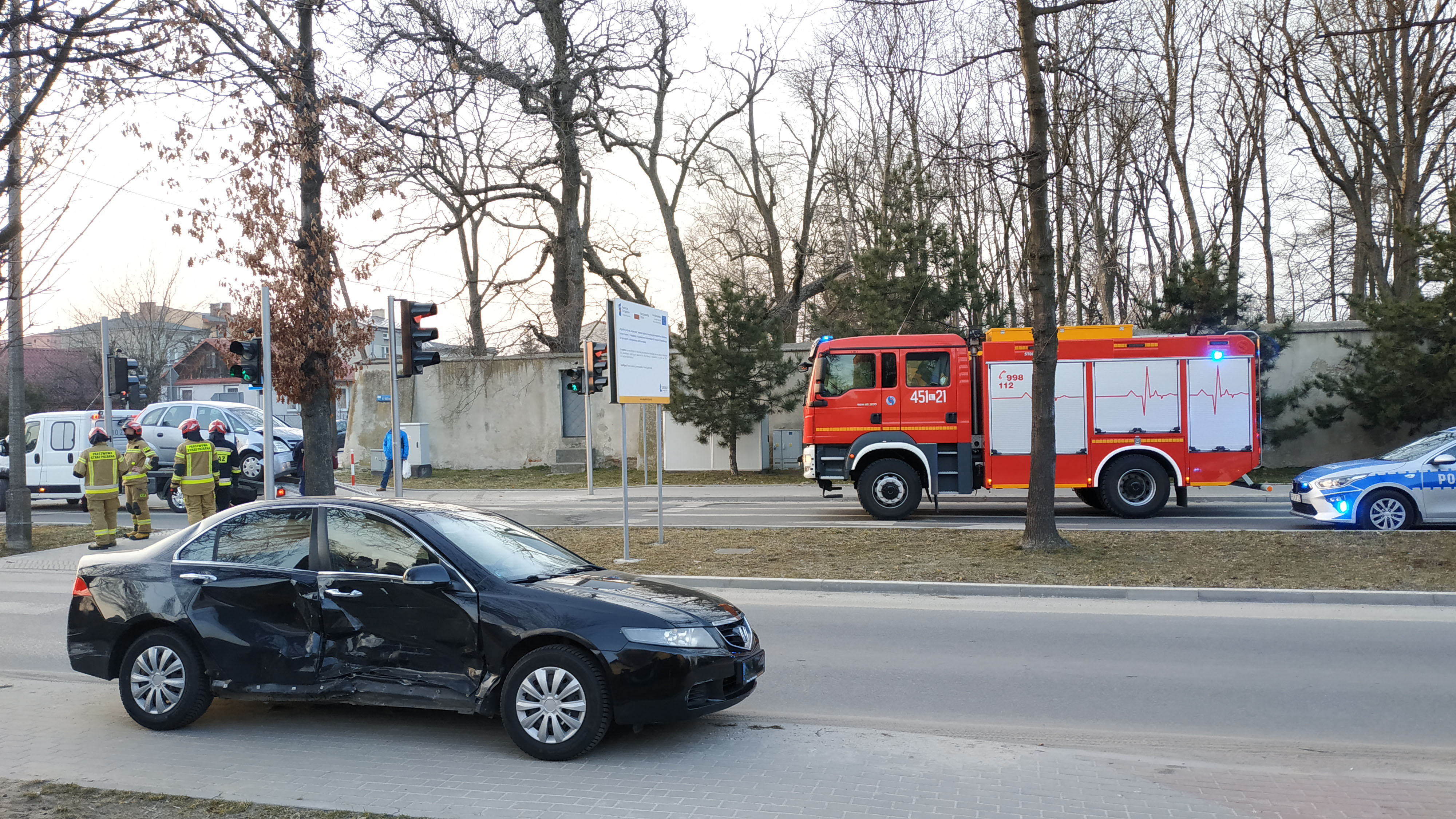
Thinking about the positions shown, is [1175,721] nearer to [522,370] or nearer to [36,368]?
[522,370]

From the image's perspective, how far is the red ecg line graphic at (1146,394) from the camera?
16.7 meters

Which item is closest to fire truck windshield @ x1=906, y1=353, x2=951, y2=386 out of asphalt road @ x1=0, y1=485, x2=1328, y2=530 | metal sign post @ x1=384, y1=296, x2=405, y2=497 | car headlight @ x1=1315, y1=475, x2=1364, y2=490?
asphalt road @ x1=0, y1=485, x2=1328, y2=530

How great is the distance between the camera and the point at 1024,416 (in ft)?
55.9

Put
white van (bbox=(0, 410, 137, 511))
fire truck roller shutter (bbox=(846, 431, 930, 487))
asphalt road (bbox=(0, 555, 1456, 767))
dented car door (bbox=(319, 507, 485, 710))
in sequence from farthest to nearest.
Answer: white van (bbox=(0, 410, 137, 511)) < fire truck roller shutter (bbox=(846, 431, 930, 487)) < asphalt road (bbox=(0, 555, 1456, 767)) < dented car door (bbox=(319, 507, 485, 710))

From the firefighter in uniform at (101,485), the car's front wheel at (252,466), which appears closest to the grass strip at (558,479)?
the car's front wheel at (252,466)

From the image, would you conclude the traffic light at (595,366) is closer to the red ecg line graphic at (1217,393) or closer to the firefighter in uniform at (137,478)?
the firefighter in uniform at (137,478)

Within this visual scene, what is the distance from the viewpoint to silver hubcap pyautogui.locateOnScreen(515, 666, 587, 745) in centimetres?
551

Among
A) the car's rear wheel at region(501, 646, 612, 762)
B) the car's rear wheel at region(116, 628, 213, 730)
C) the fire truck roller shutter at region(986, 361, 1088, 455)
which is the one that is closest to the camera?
the car's rear wheel at region(501, 646, 612, 762)

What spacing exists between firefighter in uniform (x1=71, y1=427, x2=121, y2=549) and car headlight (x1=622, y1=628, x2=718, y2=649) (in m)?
12.8

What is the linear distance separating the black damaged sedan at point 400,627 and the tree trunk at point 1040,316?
7.30 m

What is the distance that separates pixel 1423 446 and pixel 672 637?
1315 centimetres

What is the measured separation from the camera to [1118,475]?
1689 centimetres

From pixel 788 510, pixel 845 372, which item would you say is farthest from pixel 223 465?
pixel 845 372

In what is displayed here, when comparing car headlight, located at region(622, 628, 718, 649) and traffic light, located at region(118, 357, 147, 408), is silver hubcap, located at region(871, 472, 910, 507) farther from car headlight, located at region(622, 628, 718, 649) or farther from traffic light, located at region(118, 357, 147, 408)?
traffic light, located at region(118, 357, 147, 408)
